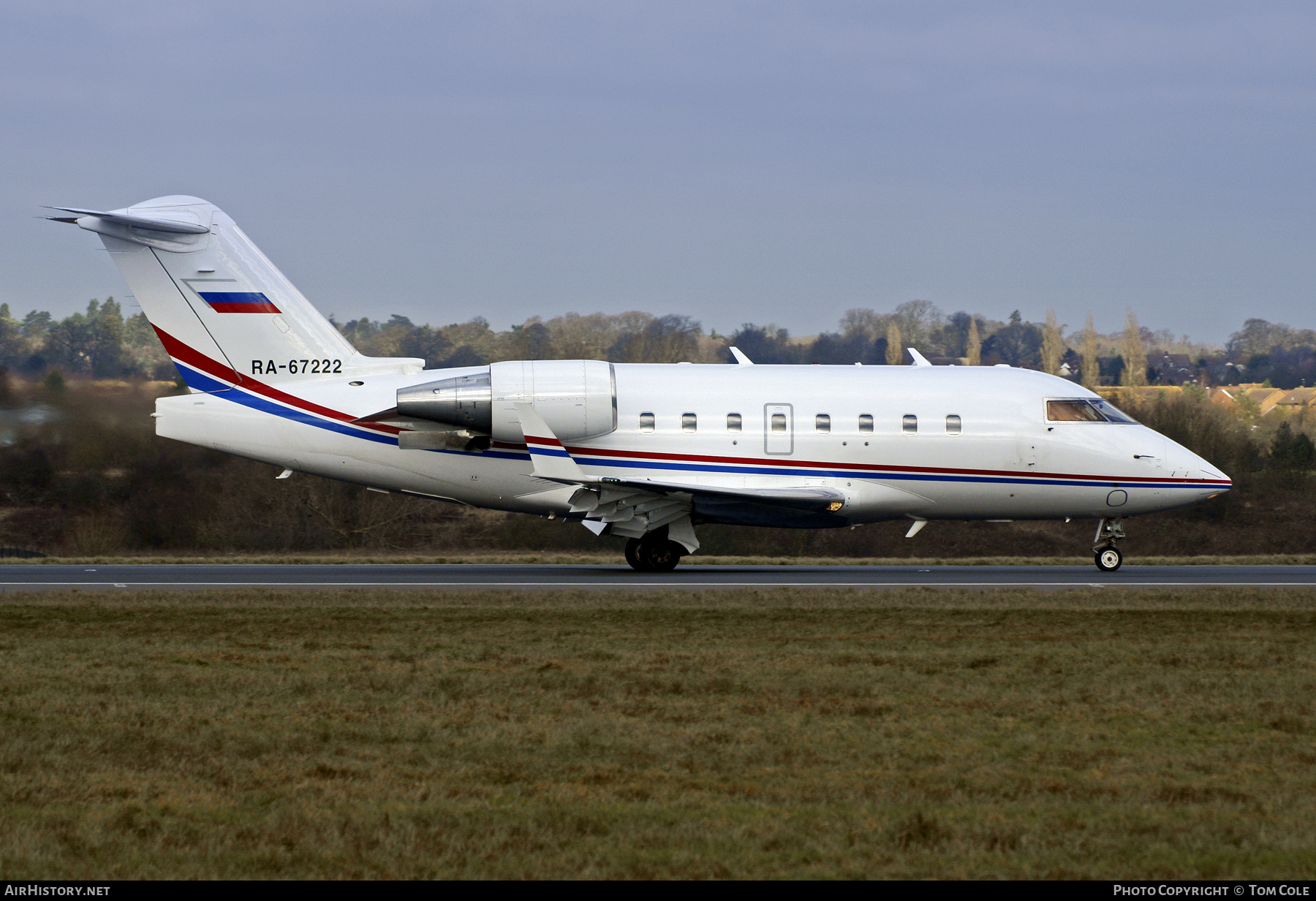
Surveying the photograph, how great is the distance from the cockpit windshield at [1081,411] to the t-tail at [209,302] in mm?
14577

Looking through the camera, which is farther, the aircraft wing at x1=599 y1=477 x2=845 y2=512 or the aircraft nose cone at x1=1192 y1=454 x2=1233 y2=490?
the aircraft nose cone at x1=1192 y1=454 x2=1233 y2=490

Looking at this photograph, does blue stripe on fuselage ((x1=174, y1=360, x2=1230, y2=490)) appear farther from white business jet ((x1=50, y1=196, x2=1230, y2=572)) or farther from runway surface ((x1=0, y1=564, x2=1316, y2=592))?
runway surface ((x1=0, y1=564, x2=1316, y2=592))

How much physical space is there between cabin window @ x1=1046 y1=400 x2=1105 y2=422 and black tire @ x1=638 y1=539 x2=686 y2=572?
26.6ft

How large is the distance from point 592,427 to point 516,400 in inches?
60.2

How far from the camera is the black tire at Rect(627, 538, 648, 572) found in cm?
2541

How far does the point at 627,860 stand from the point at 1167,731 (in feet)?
16.6

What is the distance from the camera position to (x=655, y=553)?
25.4 metres

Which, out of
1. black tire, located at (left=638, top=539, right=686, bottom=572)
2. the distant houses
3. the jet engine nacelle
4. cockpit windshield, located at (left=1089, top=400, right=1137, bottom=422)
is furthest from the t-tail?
the distant houses

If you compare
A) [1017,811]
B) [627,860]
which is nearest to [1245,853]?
[1017,811]

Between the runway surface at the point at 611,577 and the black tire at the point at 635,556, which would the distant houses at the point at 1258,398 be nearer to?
the runway surface at the point at 611,577

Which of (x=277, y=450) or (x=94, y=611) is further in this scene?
(x=277, y=450)

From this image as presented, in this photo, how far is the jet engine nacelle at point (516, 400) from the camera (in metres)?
→ 24.1

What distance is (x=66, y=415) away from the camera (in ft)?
109

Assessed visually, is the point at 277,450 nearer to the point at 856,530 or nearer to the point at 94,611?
the point at 94,611
